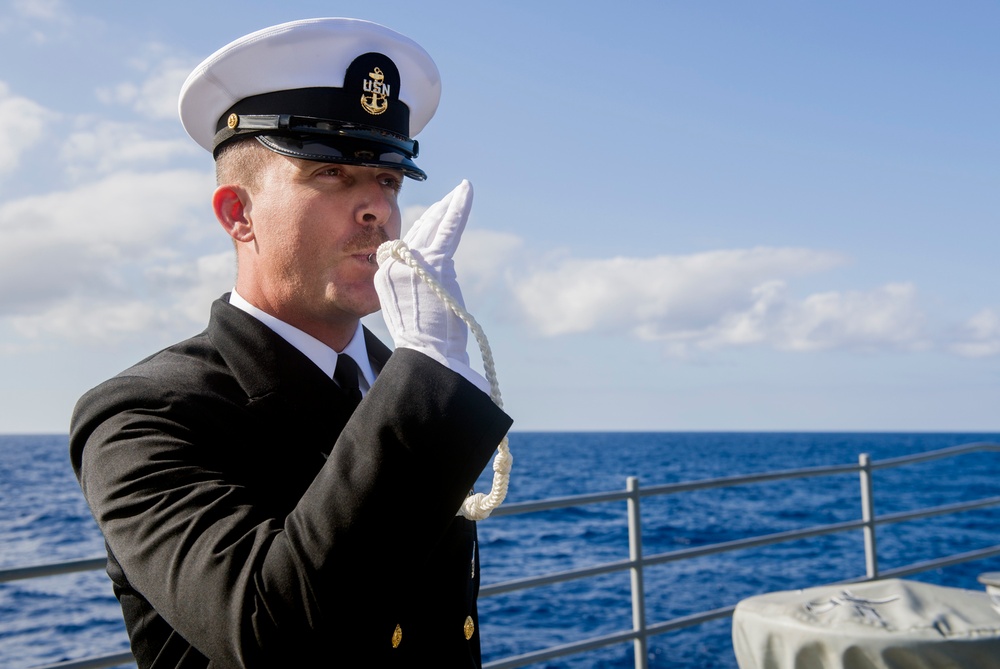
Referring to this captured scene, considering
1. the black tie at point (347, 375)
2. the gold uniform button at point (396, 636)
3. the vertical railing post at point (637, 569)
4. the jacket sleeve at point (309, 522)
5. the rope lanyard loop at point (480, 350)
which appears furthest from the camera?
the vertical railing post at point (637, 569)

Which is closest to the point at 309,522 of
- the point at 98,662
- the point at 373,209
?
the point at 373,209

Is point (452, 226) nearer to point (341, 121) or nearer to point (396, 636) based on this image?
point (341, 121)

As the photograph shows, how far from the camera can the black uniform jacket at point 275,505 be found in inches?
43.8

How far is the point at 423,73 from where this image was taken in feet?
5.98

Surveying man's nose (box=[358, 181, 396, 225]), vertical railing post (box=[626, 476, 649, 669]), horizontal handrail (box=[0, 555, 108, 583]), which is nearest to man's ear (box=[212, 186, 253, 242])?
man's nose (box=[358, 181, 396, 225])

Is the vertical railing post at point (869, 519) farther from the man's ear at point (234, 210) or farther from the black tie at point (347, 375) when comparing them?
the man's ear at point (234, 210)

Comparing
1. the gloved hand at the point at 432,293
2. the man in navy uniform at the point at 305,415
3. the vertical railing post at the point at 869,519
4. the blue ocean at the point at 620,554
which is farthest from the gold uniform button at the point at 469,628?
the vertical railing post at the point at 869,519

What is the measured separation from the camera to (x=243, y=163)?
1.60 metres

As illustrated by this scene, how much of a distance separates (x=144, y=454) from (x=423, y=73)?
3.12 feet

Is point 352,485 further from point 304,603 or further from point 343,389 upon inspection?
point 343,389

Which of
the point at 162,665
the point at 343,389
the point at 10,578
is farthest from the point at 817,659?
the point at 10,578

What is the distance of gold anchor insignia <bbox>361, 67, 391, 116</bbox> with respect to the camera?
1631 millimetres

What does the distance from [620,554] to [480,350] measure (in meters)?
31.3

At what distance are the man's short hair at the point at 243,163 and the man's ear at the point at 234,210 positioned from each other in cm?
2
